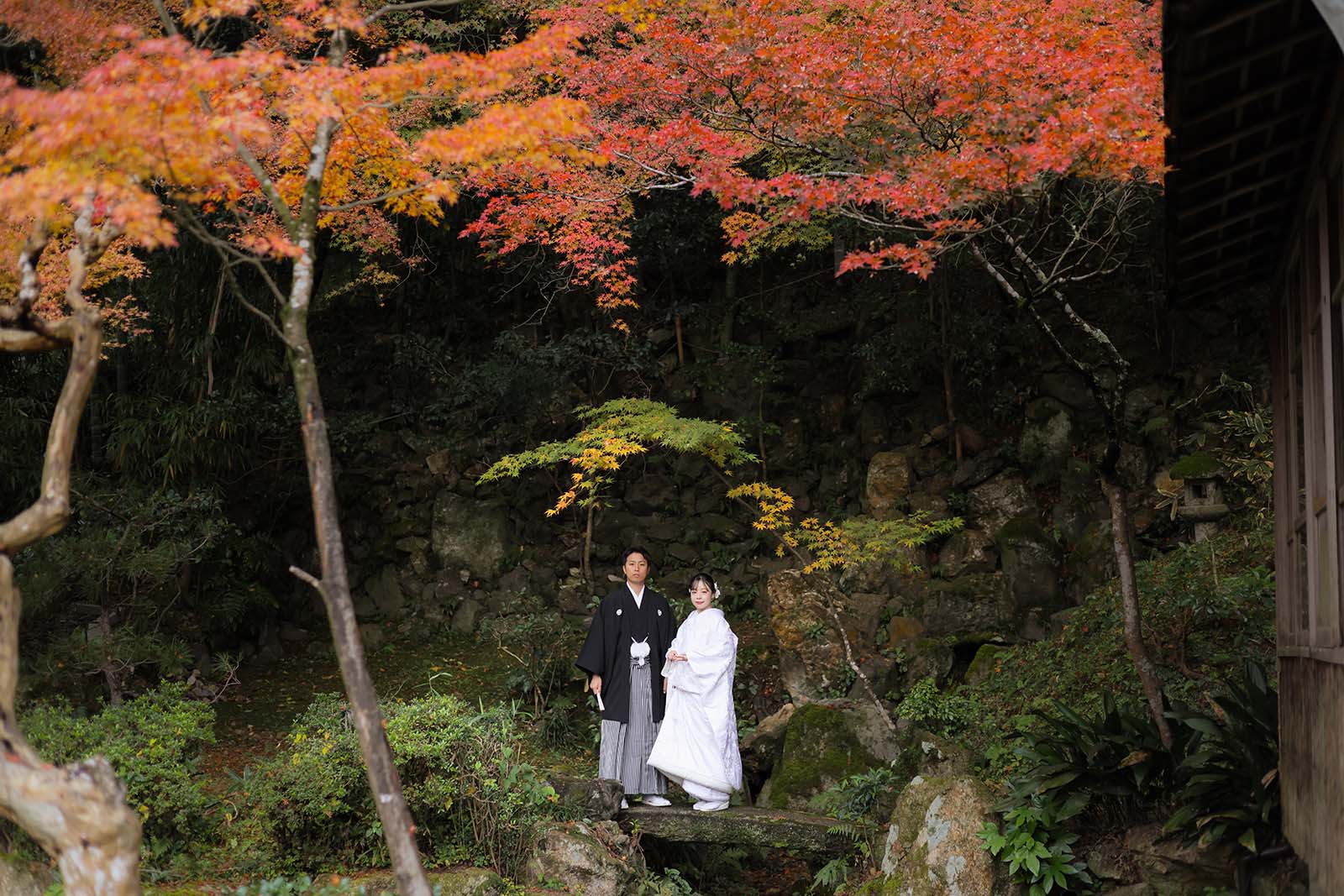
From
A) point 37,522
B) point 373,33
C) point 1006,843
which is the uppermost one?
point 373,33

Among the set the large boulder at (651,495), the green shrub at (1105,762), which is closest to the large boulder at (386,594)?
the large boulder at (651,495)

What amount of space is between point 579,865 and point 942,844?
206cm

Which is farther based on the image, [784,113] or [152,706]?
[784,113]

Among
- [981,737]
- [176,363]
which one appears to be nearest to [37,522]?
[981,737]

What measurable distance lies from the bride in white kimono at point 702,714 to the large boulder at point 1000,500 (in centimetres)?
588

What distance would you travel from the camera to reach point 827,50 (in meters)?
7.39

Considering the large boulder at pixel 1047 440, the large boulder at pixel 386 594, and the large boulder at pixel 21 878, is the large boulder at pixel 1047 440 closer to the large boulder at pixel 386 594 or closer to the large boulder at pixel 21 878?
the large boulder at pixel 386 594

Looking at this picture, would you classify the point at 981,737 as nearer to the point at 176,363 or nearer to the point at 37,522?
the point at 37,522

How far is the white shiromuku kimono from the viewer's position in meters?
7.53

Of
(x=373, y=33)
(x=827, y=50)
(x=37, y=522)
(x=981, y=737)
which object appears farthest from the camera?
(x=373, y=33)

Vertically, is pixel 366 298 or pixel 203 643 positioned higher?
pixel 366 298

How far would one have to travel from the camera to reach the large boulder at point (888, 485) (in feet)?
42.7

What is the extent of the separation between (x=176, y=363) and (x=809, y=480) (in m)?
7.54

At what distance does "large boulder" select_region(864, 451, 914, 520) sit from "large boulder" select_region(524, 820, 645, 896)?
704 cm
